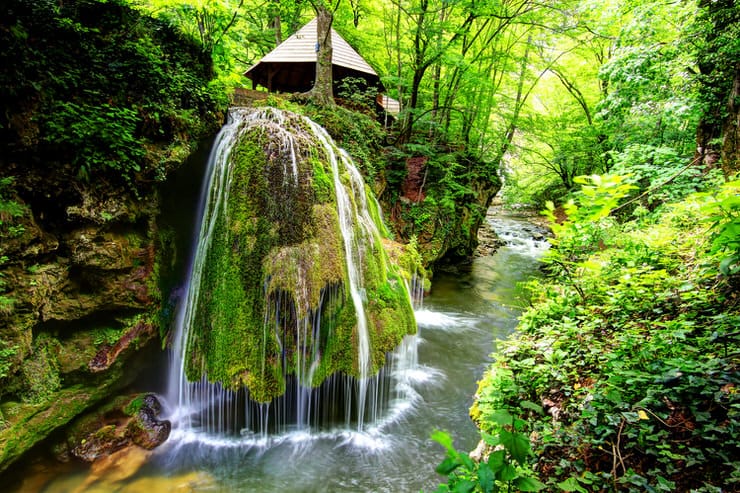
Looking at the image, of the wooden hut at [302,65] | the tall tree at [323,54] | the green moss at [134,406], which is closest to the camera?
the green moss at [134,406]

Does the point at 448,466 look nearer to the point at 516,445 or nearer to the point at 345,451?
the point at 516,445

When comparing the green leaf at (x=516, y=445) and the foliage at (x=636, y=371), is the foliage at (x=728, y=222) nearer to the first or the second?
the foliage at (x=636, y=371)

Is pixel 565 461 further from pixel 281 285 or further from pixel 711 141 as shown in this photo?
pixel 711 141

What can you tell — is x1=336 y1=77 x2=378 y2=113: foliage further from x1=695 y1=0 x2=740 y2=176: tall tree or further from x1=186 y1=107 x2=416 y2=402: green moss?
x1=695 y1=0 x2=740 y2=176: tall tree

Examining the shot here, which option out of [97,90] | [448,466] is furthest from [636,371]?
[97,90]

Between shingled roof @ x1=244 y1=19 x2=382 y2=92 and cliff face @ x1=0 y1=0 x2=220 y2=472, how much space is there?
726 cm

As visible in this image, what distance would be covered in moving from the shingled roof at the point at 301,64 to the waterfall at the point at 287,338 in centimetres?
734

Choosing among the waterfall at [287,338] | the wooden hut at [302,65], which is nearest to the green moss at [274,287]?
the waterfall at [287,338]

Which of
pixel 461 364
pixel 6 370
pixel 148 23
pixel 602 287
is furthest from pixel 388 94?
pixel 6 370

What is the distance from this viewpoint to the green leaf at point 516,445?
59.2 inches

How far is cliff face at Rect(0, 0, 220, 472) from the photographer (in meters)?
3.67

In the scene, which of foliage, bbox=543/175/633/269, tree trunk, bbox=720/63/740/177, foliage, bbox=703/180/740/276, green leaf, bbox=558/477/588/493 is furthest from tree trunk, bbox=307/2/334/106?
green leaf, bbox=558/477/588/493

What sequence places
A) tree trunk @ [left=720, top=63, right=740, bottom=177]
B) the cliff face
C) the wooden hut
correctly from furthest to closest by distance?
the wooden hut < tree trunk @ [left=720, top=63, right=740, bottom=177] < the cliff face

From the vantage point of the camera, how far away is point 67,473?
405cm
